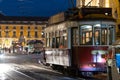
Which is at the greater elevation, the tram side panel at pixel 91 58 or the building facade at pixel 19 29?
the building facade at pixel 19 29

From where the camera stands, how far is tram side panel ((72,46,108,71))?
966 inches

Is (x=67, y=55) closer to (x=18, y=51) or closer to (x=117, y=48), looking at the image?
(x=117, y=48)

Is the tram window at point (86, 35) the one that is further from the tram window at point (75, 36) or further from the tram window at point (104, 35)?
the tram window at point (104, 35)

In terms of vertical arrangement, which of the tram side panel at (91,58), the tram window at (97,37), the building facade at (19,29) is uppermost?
the building facade at (19,29)

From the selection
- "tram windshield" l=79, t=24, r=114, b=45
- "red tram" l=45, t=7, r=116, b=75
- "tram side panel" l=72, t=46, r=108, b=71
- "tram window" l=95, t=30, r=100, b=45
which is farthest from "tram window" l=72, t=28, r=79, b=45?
"tram window" l=95, t=30, r=100, b=45

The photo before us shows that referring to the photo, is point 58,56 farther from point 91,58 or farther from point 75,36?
point 91,58

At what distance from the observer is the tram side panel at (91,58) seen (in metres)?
24.5

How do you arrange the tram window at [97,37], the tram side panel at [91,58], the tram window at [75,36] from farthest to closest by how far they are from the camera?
the tram window at [75,36] < the tram window at [97,37] < the tram side panel at [91,58]

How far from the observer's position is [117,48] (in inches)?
637

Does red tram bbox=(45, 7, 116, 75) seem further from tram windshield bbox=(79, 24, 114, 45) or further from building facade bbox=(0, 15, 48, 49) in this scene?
building facade bbox=(0, 15, 48, 49)

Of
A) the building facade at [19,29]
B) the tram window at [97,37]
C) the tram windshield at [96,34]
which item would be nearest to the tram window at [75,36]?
the tram windshield at [96,34]

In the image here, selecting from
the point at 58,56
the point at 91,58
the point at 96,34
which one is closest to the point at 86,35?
the point at 96,34

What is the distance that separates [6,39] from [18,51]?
1722 inches

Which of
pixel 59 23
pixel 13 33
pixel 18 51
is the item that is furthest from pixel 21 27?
pixel 59 23
